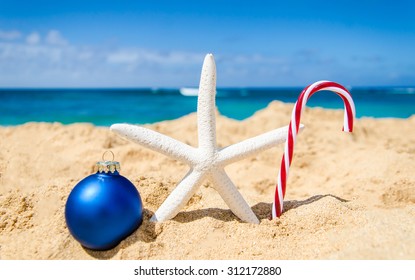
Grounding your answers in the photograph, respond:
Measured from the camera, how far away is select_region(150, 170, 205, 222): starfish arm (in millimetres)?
3773

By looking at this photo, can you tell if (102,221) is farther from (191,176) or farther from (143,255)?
(191,176)

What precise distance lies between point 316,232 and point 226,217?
2.84 ft

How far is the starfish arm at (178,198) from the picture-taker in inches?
149

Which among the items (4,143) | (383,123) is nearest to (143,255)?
(4,143)

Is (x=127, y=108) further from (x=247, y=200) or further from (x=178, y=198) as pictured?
(x=178, y=198)

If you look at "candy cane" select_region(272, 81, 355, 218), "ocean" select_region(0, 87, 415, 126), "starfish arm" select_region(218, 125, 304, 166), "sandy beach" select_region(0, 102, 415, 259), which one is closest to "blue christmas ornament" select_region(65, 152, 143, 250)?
"sandy beach" select_region(0, 102, 415, 259)

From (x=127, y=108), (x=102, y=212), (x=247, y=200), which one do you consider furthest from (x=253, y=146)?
(x=127, y=108)

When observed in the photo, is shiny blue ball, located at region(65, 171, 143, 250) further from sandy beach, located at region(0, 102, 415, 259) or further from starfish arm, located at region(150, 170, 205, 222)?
starfish arm, located at region(150, 170, 205, 222)

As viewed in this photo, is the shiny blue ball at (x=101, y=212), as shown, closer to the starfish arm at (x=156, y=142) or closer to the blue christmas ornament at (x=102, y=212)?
the blue christmas ornament at (x=102, y=212)

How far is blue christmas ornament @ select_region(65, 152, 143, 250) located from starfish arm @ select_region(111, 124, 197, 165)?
1.16 feet

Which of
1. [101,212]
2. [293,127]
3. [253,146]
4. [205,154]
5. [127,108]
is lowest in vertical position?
[127,108]

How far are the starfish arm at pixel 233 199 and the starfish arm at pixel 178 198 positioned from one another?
0.50 ft

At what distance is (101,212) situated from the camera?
3.25 metres

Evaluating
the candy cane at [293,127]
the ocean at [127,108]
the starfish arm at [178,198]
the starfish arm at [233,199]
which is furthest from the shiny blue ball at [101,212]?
the ocean at [127,108]
